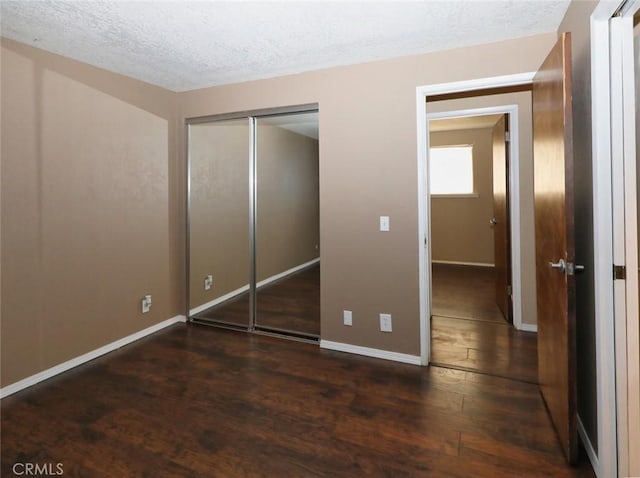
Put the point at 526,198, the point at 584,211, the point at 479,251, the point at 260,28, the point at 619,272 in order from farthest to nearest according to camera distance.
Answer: the point at 479,251 < the point at 526,198 < the point at 260,28 < the point at 584,211 < the point at 619,272

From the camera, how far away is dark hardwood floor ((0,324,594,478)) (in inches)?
67.7

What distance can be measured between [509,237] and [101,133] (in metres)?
3.79

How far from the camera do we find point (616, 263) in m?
1.54

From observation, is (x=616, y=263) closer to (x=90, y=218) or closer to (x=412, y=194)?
(x=412, y=194)

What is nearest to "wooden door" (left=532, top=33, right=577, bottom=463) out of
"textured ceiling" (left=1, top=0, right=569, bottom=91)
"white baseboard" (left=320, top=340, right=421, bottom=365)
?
"textured ceiling" (left=1, top=0, right=569, bottom=91)

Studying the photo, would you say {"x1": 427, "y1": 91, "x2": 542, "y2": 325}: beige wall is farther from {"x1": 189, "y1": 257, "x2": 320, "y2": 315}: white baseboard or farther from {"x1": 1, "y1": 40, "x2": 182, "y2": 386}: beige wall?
{"x1": 1, "y1": 40, "x2": 182, "y2": 386}: beige wall

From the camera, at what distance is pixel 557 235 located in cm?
178

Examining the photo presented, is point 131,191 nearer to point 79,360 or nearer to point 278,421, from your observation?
point 79,360

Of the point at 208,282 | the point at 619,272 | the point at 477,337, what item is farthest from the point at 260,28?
the point at 477,337

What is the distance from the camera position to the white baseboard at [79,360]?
2385 mm

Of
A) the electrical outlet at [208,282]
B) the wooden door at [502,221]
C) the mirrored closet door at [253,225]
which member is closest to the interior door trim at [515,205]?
the wooden door at [502,221]

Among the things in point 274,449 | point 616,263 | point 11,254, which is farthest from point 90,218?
point 616,263

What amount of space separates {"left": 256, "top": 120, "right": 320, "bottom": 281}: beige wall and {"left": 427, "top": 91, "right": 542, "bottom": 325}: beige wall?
74.7 inches
